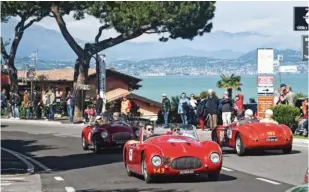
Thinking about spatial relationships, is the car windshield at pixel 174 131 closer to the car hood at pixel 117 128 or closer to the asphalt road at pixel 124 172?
the asphalt road at pixel 124 172

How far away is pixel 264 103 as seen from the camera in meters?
28.8

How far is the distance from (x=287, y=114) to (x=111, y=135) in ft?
24.6

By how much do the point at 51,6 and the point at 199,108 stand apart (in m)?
15.2

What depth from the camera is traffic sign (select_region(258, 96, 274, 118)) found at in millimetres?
28516

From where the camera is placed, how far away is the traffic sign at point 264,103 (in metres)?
28.5

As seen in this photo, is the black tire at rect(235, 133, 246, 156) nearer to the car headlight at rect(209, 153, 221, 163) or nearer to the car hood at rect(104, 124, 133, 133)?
the car hood at rect(104, 124, 133, 133)

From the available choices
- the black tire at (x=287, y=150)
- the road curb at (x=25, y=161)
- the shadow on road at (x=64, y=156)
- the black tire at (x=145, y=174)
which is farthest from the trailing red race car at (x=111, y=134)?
the black tire at (x=145, y=174)

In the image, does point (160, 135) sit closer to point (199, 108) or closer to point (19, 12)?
point (199, 108)

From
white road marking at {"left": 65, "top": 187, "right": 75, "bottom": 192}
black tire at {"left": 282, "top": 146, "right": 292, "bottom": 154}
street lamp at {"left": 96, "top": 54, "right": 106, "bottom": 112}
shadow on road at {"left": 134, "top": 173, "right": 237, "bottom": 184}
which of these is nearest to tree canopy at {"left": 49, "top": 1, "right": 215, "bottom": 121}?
street lamp at {"left": 96, "top": 54, "right": 106, "bottom": 112}

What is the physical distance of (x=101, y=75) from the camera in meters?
39.7

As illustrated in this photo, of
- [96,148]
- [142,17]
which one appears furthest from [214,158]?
[142,17]

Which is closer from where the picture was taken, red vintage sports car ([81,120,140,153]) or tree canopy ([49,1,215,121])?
red vintage sports car ([81,120,140,153])

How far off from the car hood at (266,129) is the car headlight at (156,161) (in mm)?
6139

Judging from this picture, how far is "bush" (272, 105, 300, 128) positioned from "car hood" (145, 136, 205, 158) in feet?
38.6
